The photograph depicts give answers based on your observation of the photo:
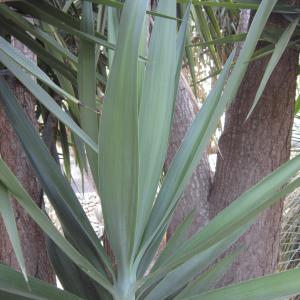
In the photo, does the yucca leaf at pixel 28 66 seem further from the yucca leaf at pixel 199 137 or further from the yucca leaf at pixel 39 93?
the yucca leaf at pixel 199 137

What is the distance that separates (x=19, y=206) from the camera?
96cm

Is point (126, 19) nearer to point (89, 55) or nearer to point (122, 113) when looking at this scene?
point (122, 113)

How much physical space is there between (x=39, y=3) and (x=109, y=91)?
1.21 ft

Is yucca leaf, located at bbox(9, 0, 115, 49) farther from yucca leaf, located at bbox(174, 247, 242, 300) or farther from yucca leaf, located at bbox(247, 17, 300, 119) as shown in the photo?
yucca leaf, located at bbox(174, 247, 242, 300)

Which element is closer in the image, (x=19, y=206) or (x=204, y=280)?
(x=204, y=280)

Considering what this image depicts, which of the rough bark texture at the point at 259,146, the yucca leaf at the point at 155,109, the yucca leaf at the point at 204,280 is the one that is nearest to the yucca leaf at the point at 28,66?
the yucca leaf at the point at 155,109

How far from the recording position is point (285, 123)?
3.63ft

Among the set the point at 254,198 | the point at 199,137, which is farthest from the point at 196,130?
the point at 254,198

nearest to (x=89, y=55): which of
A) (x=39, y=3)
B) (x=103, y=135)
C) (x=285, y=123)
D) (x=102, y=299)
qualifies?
(x=39, y=3)

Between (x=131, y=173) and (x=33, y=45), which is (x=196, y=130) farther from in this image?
(x=33, y=45)

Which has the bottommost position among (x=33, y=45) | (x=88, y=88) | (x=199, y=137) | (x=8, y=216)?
(x=8, y=216)

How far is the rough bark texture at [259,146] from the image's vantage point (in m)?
1.09

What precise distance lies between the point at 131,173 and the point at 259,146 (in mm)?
624

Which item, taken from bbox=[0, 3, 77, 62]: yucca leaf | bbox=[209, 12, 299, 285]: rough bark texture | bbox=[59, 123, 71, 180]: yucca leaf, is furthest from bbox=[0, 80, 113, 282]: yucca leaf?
bbox=[59, 123, 71, 180]: yucca leaf
